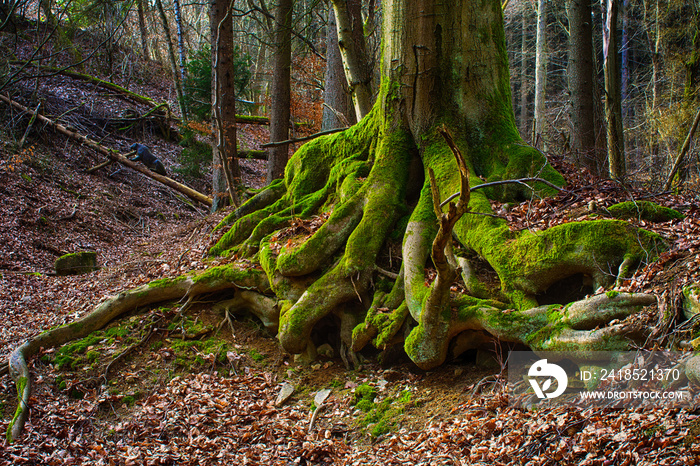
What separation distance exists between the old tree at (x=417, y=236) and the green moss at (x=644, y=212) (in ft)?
1.94

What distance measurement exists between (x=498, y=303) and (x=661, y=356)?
1.46 m

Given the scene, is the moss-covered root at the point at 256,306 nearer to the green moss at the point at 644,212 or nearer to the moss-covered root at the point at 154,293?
the moss-covered root at the point at 154,293

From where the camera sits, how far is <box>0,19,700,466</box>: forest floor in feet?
9.90

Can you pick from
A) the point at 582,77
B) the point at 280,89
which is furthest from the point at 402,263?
the point at 280,89

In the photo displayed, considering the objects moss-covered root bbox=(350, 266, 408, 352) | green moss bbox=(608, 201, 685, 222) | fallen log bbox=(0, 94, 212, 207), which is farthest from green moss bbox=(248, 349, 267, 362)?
fallen log bbox=(0, 94, 212, 207)

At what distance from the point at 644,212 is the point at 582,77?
5873 mm

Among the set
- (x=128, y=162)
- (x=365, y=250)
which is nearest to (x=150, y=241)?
(x=128, y=162)

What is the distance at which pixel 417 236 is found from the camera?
5.01 metres

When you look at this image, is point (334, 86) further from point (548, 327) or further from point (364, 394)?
point (548, 327)

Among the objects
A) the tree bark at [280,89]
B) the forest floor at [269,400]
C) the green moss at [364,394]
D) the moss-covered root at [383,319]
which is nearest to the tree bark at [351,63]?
the forest floor at [269,400]

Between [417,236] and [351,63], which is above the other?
[351,63]

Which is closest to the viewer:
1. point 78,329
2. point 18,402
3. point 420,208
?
point 18,402

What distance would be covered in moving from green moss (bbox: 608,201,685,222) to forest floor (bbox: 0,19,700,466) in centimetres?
15

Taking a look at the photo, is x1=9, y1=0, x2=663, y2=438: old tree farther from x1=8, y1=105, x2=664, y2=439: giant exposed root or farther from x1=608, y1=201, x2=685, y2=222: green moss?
x1=608, y1=201, x2=685, y2=222: green moss
